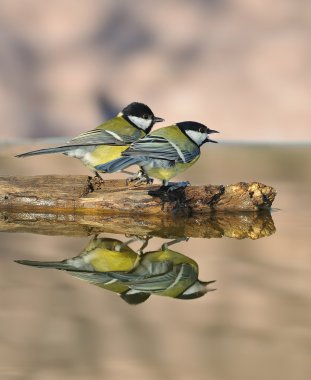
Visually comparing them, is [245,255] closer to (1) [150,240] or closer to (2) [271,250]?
(2) [271,250]

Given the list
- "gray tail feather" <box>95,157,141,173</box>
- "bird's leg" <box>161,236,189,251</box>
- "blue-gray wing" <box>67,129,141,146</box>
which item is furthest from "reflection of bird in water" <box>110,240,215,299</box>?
"blue-gray wing" <box>67,129,141,146</box>

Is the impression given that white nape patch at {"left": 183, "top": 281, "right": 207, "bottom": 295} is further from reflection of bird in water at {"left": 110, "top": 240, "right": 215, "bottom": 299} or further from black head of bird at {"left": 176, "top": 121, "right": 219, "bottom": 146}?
black head of bird at {"left": 176, "top": 121, "right": 219, "bottom": 146}

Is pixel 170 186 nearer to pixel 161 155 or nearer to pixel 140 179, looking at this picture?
pixel 140 179

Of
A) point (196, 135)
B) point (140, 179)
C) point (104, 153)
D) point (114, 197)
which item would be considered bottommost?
point (114, 197)

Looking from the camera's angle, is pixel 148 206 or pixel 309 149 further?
pixel 309 149

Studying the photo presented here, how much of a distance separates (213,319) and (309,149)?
795cm

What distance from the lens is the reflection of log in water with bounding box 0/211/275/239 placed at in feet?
14.3

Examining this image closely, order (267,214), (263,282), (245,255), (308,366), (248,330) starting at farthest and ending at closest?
(267,214), (245,255), (263,282), (248,330), (308,366)

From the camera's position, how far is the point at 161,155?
450 centimetres

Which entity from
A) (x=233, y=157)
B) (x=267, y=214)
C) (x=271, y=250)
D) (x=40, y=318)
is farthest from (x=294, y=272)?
(x=233, y=157)

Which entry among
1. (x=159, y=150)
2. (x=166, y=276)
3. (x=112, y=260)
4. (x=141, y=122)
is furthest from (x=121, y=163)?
(x=166, y=276)

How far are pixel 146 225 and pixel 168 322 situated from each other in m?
1.96

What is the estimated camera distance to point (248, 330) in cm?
255

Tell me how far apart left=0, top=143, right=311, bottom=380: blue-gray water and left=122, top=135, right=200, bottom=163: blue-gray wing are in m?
0.49
